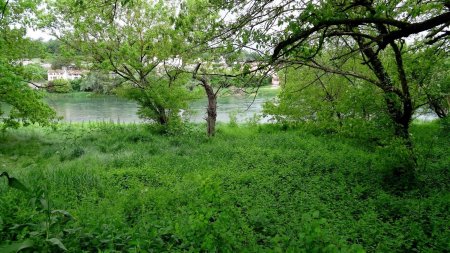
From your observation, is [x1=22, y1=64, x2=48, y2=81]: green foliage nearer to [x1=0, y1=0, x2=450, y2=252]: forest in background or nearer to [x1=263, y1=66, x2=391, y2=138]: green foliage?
[x1=0, y1=0, x2=450, y2=252]: forest in background

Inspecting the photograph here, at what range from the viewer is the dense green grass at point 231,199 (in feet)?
10.1

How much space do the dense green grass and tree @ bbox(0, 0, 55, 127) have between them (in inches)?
46.1

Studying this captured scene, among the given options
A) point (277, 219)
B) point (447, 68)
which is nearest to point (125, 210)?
point (277, 219)

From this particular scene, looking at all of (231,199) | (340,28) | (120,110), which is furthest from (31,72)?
(120,110)

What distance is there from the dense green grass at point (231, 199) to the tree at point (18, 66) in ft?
3.84

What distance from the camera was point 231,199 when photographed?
511cm

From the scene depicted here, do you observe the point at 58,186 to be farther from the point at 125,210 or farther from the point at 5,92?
the point at 5,92

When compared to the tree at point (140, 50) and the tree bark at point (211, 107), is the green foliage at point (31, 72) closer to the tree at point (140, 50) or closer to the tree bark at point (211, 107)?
the tree at point (140, 50)

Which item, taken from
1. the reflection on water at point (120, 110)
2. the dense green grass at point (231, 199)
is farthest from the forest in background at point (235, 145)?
the reflection on water at point (120, 110)

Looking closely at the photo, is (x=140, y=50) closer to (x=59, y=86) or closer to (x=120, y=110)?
(x=59, y=86)

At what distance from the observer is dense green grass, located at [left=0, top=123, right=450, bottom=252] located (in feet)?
10.1

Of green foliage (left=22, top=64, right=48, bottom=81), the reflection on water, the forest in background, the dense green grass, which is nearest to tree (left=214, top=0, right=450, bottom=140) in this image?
the forest in background

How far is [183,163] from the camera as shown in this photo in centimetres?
755

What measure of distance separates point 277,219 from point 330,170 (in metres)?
3.17
